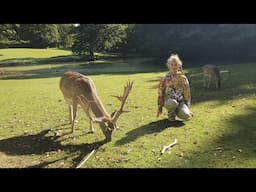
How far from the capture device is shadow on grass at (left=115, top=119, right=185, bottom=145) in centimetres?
578

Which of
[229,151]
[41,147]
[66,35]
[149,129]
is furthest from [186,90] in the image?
[66,35]

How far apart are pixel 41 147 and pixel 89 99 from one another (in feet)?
3.08

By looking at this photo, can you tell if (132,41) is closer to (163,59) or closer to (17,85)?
(163,59)

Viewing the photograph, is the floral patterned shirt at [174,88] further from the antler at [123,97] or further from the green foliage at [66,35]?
the green foliage at [66,35]

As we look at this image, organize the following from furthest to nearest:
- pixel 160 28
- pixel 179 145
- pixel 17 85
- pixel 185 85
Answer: pixel 160 28, pixel 17 85, pixel 185 85, pixel 179 145

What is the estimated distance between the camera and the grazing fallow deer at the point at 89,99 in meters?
5.18

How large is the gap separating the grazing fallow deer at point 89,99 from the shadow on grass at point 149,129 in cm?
41

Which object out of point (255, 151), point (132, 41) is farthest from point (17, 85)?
point (132, 41)

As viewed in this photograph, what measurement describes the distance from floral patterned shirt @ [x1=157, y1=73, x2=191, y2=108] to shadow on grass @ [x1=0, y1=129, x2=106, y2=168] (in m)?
1.52

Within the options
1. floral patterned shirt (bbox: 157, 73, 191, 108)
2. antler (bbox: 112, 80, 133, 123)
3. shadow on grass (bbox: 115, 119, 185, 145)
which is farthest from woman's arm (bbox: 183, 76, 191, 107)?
antler (bbox: 112, 80, 133, 123)

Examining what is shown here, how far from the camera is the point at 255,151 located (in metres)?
4.96

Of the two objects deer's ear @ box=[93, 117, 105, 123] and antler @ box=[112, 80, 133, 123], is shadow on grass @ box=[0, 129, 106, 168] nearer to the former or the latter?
deer's ear @ box=[93, 117, 105, 123]

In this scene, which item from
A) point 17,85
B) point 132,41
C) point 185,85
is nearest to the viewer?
point 185,85
